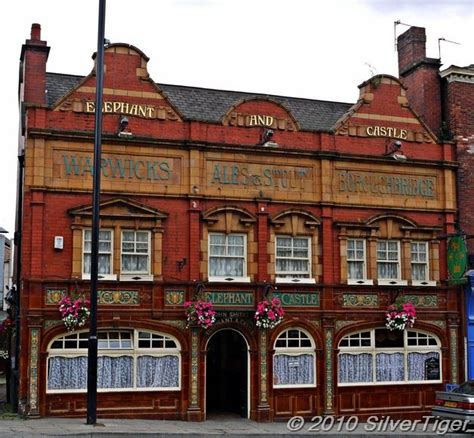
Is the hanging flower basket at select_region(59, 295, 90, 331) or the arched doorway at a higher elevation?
the hanging flower basket at select_region(59, 295, 90, 331)

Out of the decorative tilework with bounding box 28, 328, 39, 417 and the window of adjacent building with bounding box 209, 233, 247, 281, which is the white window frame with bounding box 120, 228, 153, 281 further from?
the decorative tilework with bounding box 28, 328, 39, 417

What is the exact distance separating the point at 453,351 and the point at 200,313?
866cm

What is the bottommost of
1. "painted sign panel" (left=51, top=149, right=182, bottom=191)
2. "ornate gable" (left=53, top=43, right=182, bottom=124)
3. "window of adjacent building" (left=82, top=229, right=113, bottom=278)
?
"window of adjacent building" (left=82, top=229, right=113, bottom=278)

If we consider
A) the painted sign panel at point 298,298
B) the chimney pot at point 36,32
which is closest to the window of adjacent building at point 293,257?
the painted sign panel at point 298,298

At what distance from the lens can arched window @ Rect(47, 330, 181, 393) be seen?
20484mm

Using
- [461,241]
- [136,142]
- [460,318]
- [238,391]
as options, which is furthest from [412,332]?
[136,142]

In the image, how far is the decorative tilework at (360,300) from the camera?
2334cm

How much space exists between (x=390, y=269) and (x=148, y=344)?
26.2ft

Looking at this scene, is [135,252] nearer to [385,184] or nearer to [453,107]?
[385,184]

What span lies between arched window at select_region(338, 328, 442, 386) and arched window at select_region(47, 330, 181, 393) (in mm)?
5297

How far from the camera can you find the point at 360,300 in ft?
77.1

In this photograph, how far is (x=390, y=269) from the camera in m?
24.1

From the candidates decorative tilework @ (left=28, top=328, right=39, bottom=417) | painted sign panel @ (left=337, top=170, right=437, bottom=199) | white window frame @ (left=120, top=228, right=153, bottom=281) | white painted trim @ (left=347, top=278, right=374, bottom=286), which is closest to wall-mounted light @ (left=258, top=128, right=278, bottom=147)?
painted sign panel @ (left=337, top=170, right=437, bottom=199)

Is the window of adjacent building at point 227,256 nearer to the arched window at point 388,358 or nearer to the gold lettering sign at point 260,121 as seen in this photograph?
the gold lettering sign at point 260,121
